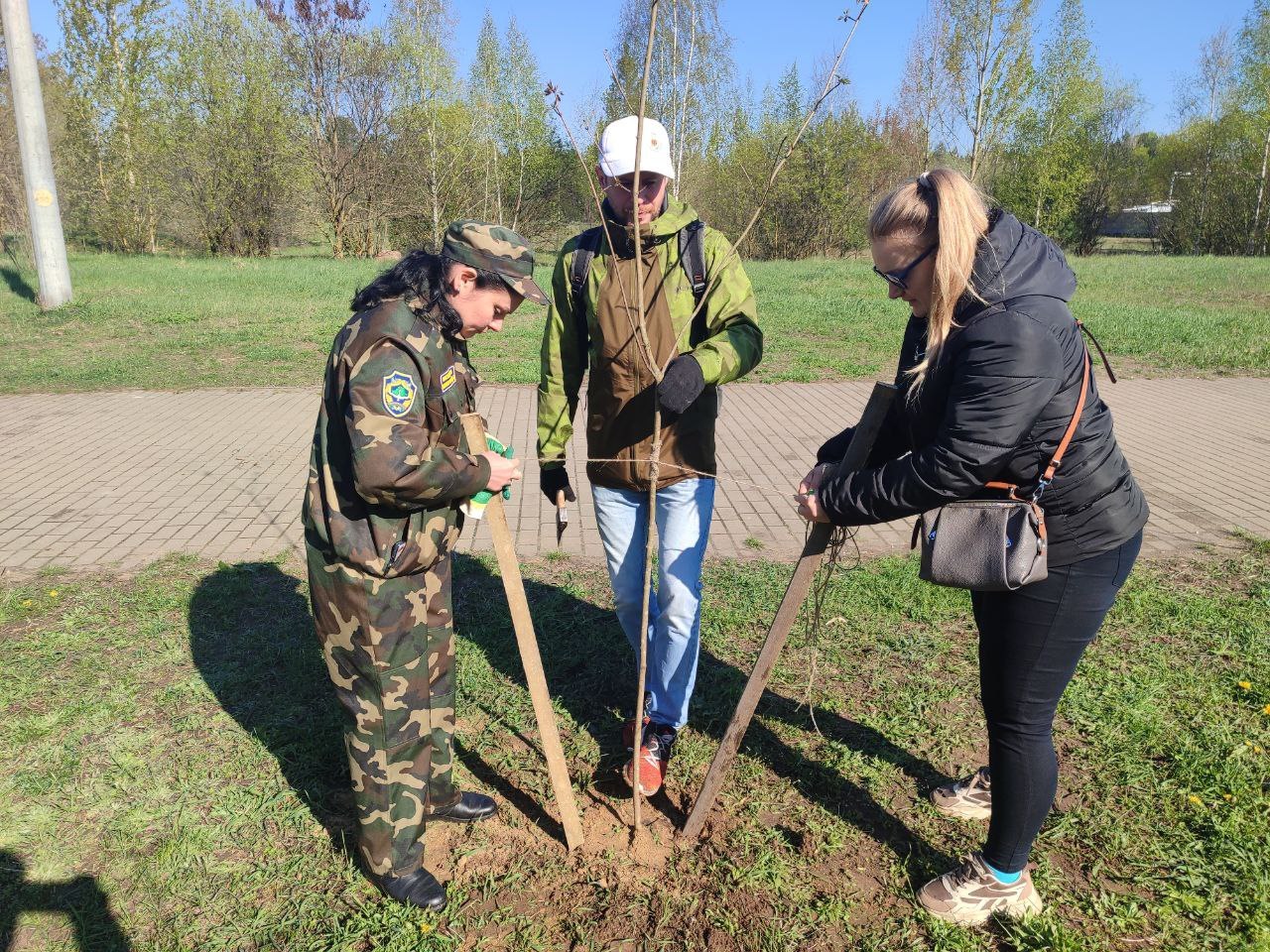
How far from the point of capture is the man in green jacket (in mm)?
2619

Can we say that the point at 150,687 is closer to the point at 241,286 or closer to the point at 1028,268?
the point at 1028,268

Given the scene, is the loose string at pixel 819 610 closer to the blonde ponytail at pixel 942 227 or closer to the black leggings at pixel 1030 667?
the black leggings at pixel 1030 667

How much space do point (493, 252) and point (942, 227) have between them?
109 cm

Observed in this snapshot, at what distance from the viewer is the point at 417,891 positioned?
253cm

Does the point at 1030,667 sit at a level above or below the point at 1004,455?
below

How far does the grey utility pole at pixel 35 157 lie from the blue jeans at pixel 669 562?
1325 cm

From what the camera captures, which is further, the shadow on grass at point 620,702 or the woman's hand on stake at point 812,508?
the shadow on grass at point 620,702

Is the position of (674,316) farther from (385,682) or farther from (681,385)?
(385,682)

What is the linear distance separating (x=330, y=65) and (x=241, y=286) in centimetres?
1466

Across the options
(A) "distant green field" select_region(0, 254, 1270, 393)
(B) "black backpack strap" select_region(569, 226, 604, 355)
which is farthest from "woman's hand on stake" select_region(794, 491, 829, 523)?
(A) "distant green field" select_region(0, 254, 1270, 393)

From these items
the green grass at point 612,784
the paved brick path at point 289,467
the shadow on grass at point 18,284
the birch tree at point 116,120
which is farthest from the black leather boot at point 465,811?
the birch tree at point 116,120

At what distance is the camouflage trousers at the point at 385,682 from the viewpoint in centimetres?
233

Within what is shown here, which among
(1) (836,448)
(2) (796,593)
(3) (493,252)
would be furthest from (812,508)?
(3) (493,252)

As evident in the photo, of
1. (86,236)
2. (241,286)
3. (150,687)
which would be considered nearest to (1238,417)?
(150,687)
